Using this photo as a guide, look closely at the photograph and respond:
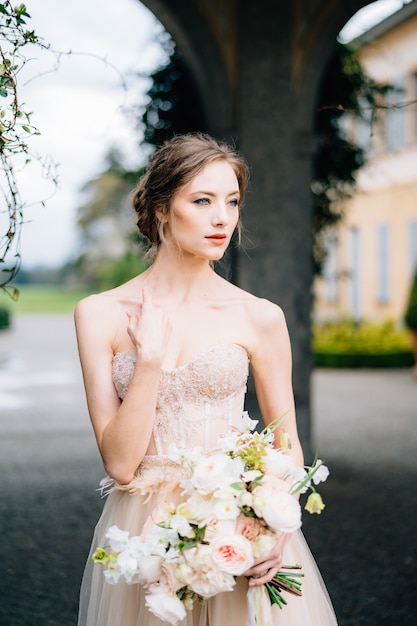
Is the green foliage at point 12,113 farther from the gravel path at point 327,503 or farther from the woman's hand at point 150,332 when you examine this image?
the gravel path at point 327,503

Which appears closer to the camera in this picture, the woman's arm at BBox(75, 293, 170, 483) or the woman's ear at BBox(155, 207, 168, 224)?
the woman's arm at BBox(75, 293, 170, 483)

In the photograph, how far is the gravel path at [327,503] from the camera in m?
4.90

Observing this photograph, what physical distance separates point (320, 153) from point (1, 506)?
462cm

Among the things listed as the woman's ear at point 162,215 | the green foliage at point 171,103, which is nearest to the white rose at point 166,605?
the woman's ear at point 162,215

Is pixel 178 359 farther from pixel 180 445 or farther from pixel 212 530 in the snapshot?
pixel 212 530

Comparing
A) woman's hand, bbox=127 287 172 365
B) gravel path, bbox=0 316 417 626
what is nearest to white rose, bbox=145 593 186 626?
woman's hand, bbox=127 287 172 365

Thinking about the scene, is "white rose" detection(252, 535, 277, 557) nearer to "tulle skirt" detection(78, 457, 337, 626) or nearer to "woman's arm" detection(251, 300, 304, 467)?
"tulle skirt" detection(78, 457, 337, 626)

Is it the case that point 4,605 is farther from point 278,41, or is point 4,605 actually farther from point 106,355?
point 278,41

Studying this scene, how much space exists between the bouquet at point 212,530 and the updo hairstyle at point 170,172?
0.73 m

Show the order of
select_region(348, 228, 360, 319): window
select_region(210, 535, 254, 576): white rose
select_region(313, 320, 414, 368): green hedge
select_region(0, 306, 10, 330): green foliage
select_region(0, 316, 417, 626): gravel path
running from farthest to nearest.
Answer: select_region(0, 306, 10, 330): green foliage
select_region(348, 228, 360, 319): window
select_region(313, 320, 414, 368): green hedge
select_region(0, 316, 417, 626): gravel path
select_region(210, 535, 254, 576): white rose

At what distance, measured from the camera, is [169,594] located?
78.0 inches

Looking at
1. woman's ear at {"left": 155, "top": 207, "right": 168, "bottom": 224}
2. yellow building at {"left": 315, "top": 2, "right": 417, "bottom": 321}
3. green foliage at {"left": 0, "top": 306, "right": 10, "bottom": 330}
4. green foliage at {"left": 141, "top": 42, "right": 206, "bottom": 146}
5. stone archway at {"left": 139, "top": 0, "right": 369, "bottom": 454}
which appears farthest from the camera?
green foliage at {"left": 0, "top": 306, "right": 10, "bottom": 330}

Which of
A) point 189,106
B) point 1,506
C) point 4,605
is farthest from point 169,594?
point 189,106

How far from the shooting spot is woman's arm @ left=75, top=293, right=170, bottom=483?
7.04 ft
